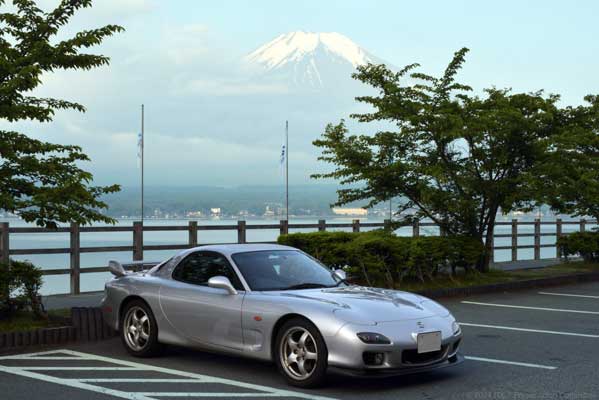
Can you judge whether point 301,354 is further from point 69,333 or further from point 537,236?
point 537,236

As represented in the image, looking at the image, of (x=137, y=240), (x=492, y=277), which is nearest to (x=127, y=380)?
(x=137, y=240)

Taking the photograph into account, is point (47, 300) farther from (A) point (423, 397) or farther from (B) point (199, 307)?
(A) point (423, 397)

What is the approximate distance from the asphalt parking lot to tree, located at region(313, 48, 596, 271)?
699cm

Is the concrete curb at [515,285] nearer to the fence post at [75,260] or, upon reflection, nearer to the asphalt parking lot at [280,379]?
the asphalt parking lot at [280,379]

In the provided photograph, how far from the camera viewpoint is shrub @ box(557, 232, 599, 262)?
23219 millimetres

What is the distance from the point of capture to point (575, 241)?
23.3 metres

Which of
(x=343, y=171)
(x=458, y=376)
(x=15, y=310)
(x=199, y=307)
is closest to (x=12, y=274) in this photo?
(x=15, y=310)

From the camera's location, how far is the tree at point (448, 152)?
58.5 feet

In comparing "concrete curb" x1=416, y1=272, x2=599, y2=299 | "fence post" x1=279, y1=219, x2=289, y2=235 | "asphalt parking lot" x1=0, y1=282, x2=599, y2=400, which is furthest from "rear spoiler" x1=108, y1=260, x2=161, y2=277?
"fence post" x1=279, y1=219, x2=289, y2=235

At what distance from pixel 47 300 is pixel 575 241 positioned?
15.1 meters

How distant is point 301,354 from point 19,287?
4902 millimetres

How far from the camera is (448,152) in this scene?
61.8 ft

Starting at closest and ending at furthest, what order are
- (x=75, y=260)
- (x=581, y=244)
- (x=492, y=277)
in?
(x=75, y=260) < (x=492, y=277) < (x=581, y=244)

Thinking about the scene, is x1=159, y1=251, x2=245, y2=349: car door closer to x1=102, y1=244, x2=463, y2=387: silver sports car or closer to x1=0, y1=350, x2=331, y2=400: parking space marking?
x1=102, y1=244, x2=463, y2=387: silver sports car
